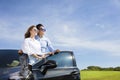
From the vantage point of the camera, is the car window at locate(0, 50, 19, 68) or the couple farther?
the car window at locate(0, 50, 19, 68)

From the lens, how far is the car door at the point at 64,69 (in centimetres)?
1023

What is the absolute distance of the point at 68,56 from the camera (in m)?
11.0

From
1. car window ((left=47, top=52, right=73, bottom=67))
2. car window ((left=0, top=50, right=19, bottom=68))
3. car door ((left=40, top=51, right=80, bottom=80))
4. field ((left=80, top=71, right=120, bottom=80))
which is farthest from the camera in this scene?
field ((left=80, top=71, right=120, bottom=80))

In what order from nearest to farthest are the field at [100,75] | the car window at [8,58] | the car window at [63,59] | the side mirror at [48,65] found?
the side mirror at [48,65], the car window at [63,59], the car window at [8,58], the field at [100,75]

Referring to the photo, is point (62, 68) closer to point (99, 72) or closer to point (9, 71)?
point (9, 71)

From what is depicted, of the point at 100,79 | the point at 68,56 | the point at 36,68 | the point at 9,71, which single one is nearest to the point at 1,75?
the point at 9,71

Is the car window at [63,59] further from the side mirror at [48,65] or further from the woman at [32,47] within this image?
the woman at [32,47]

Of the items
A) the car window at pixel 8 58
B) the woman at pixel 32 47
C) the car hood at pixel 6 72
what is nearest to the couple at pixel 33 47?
the woman at pixel 32 47

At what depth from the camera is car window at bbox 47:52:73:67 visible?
10500mm

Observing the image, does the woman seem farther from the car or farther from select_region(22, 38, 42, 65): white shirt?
the car

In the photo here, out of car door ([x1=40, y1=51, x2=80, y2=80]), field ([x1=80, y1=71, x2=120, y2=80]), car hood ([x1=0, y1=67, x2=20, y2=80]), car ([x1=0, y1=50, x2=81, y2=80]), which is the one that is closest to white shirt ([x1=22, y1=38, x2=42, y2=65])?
car ([x1=0, y1=50, x2=81, y2=80])

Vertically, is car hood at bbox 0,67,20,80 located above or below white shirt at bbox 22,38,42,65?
below

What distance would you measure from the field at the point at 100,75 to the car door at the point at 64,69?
56.2ft

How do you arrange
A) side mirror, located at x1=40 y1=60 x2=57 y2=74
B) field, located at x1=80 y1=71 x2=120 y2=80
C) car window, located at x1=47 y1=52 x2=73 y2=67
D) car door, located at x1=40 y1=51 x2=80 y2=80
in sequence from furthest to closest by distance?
field, located at x1=80 y1=71 x2=120 y2=80 < car window, located at x1=47 y1=52 x2=73 y2=67 < car door, located at x1=40 y1=51 x2=80 y2=80 < side mirror, located at x1=40 y1=60 x2=57 y2=74
